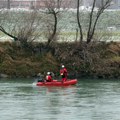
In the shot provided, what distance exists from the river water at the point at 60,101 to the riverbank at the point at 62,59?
2942 millimetres

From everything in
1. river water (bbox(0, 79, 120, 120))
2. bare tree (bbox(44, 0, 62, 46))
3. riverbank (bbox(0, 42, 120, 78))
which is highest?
bare tree (bbox(44, 0, 62, 46))

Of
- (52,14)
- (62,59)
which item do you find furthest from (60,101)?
(52,14)

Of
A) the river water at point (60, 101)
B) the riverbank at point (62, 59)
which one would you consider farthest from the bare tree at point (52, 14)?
the river water at point (60, 101)

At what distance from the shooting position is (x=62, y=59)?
56.4 m

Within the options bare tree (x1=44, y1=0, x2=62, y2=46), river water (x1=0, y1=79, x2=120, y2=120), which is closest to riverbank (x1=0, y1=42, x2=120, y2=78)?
bare tree (x1=44, y1=0, x2=62, y2=46)

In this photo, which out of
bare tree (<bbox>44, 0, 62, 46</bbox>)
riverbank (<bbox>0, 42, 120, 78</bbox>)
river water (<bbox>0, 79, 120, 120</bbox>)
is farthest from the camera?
bare tree (<bbox>44, 0, 62, 46</bbox>)

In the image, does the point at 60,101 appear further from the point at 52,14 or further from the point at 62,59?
the point at 52,14

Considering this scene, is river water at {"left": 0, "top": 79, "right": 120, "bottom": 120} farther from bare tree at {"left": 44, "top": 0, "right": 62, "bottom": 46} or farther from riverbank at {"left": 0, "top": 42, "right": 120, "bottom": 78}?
bare tree at {"left": 44, "top": 0, "right": 62, "bottom": 46}

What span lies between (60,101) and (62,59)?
15.0 m

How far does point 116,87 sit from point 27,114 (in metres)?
12.3

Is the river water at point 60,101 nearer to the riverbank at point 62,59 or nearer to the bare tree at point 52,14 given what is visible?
the riverbank at point 62,59

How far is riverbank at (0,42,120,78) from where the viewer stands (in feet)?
182

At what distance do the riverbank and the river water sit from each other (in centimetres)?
294

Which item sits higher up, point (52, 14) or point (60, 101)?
point (52, 14)
